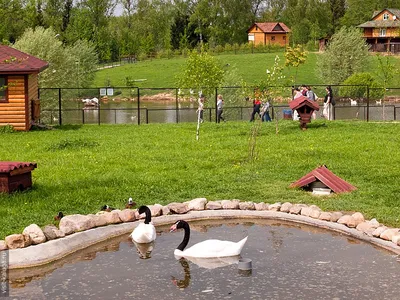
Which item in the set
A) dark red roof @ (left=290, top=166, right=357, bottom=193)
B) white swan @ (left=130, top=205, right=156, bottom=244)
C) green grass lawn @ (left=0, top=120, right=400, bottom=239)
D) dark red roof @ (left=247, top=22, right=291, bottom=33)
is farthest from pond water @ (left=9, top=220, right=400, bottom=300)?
dark red roof @ (left=247, top=22, right=291, bottom=33)

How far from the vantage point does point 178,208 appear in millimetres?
14172

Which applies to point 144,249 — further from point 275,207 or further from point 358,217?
point 358,217

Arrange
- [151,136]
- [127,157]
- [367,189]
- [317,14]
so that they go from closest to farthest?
[367,189]
[127,157]
[151,136]
[317,14]

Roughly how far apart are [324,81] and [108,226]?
173ft

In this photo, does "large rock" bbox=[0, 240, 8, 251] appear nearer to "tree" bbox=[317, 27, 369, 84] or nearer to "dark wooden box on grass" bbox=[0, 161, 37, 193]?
"dark wooden box on grass" bbox=[0, 161, 37, 193]

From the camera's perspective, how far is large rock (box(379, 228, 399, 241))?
1230 cm

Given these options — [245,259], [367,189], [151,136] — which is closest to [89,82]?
[151,136]

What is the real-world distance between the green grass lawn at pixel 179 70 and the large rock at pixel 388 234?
57.6m

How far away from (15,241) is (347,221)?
5.55 meters

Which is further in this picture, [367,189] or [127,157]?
[127,157]

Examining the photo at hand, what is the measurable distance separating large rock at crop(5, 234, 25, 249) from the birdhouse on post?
1716cm

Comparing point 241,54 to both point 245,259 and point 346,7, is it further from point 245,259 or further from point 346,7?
point 245,259

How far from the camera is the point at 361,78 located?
56.6m

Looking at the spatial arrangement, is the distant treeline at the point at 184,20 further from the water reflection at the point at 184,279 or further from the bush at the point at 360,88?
the water reflection at the point at 184,279
